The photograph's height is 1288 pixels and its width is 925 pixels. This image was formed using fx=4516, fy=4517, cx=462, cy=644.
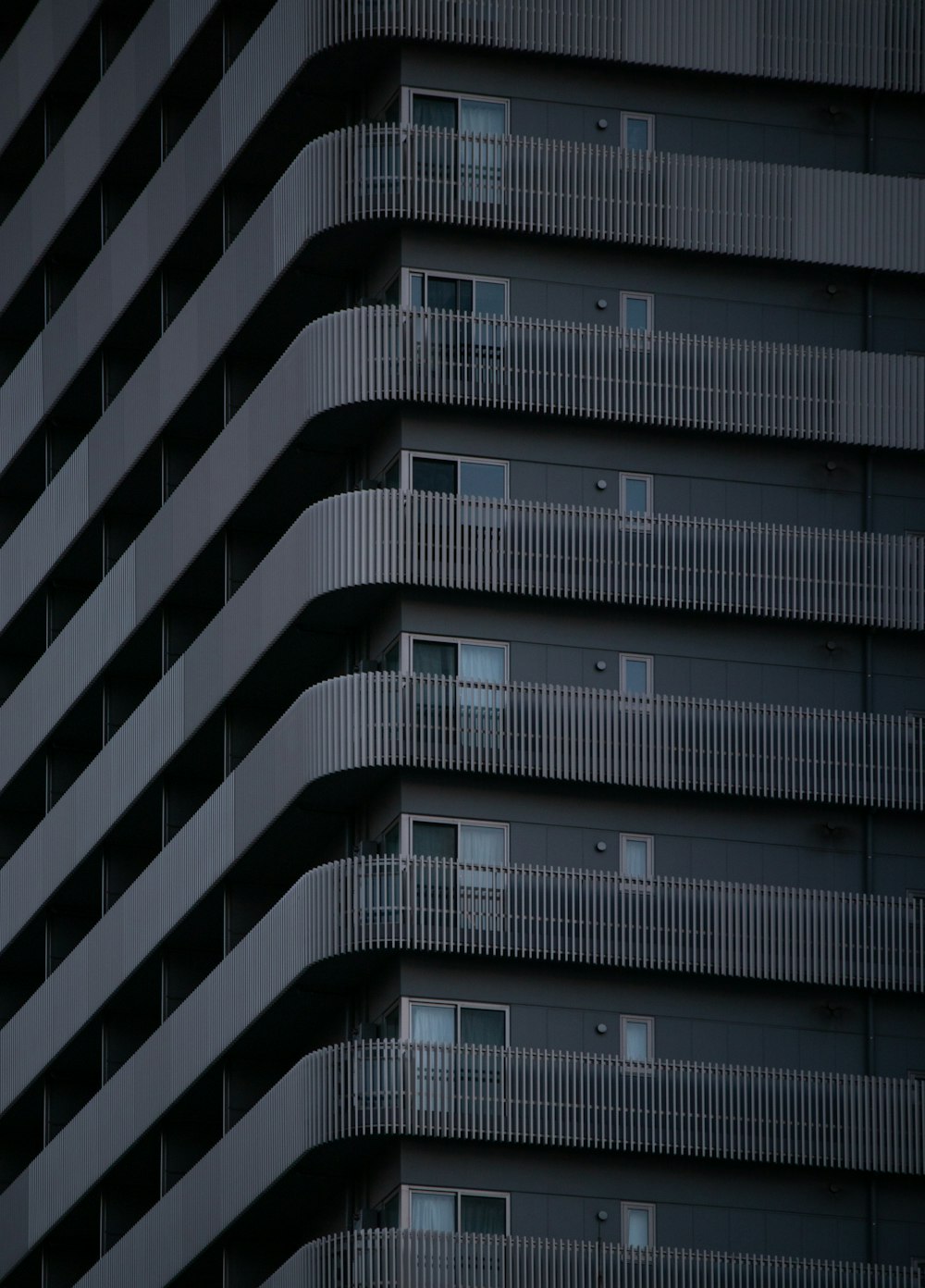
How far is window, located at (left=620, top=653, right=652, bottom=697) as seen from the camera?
89188mm

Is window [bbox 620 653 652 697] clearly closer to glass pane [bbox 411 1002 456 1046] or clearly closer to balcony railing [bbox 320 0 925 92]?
glass pane [bbox 411 1002 456 1046]

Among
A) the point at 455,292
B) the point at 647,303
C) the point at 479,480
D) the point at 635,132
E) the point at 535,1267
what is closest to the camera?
the point at 535,1267

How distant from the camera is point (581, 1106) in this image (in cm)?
8550

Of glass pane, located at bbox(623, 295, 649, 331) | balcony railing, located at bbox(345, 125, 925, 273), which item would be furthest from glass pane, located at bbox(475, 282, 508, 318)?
glass pane, located at bbox(623, 295, 649, 331)

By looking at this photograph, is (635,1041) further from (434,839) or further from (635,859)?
(434,839)

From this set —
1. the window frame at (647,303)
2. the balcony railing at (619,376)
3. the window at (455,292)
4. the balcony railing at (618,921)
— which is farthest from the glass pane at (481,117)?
the balcony railing at (618,921)

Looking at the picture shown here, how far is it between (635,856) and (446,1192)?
26.1 ft

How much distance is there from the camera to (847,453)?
92.1m

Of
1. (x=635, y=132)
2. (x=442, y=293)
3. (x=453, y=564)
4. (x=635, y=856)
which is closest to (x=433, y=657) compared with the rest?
(x=453, y=564)

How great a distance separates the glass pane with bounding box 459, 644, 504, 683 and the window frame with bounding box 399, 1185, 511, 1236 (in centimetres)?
994

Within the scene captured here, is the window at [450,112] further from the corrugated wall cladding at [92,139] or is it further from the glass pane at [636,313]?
the corrugated wall cladding at [92,139]

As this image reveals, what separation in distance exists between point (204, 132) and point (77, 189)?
11434mm

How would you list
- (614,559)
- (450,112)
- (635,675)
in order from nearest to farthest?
(614,559)
(635,675)
(450,112)

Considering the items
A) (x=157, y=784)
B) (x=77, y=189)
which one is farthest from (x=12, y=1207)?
(x=77, y=189)
